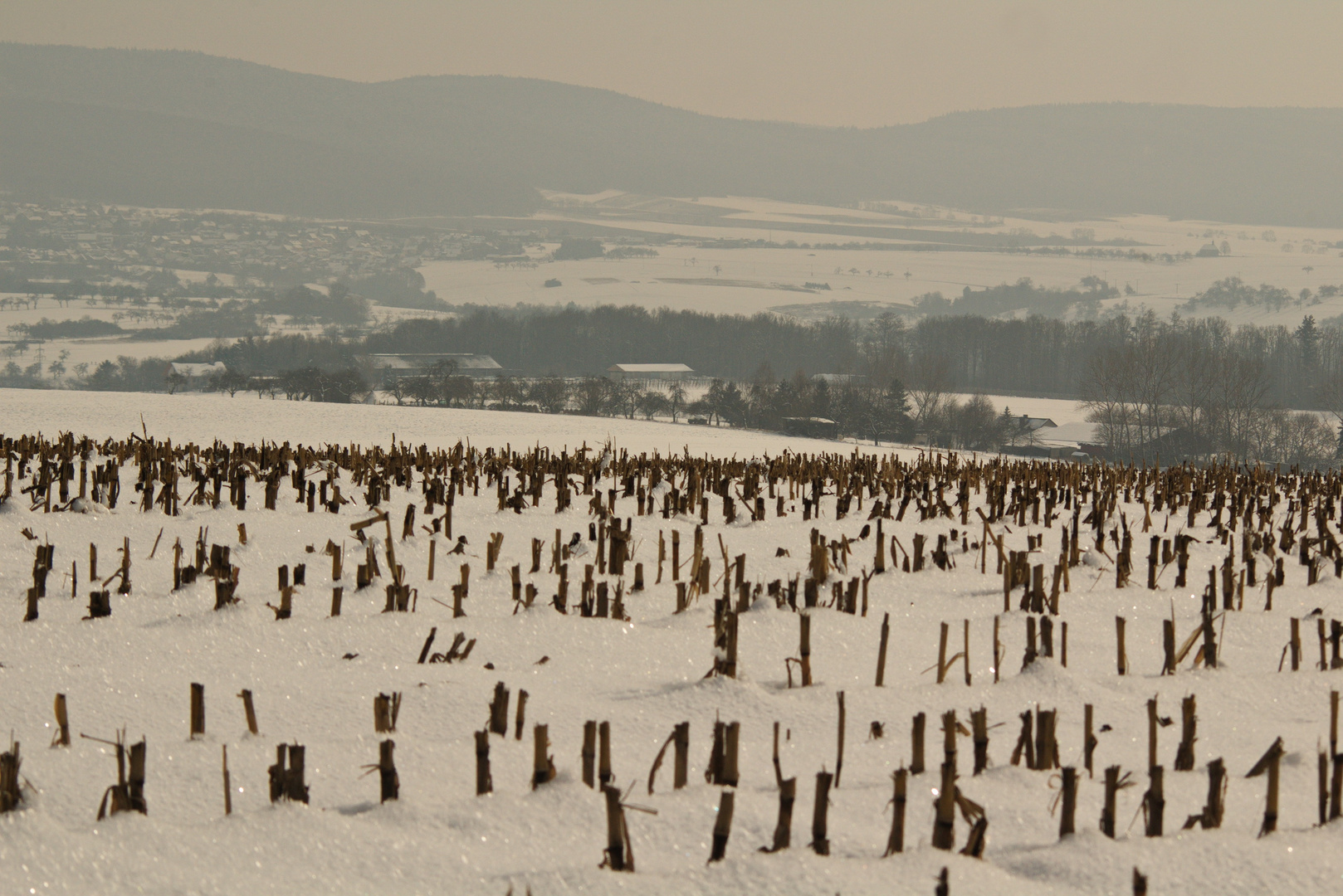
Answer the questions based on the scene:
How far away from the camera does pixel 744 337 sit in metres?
156

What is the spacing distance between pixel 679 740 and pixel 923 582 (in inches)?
166

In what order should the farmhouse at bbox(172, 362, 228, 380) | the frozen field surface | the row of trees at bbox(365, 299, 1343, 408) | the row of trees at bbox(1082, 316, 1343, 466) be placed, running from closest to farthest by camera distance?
the frozen field surface
the row of trees at bbox(1082, 316, 1343, 466)
the farmhouse at bbox(172, 362, 228, 380)
the row of trees at bbox(365, 299, 1343, 408)

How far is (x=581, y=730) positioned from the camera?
13.1 ft

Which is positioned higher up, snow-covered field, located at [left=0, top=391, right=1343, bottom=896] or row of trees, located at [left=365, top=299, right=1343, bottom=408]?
row of trees, located at [left=365, top=299, right=1343, bottom=408]

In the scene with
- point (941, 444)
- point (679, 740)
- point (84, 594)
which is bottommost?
point (941, 444)

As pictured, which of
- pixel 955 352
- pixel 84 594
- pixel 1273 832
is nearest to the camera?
pixel 1273 832

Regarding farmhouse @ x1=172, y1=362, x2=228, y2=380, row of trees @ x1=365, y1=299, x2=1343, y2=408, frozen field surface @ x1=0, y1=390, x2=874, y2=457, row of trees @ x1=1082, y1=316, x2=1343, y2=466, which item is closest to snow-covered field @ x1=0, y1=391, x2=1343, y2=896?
frozen field surface @ x1=0, y1=390, x2=874, y2=457

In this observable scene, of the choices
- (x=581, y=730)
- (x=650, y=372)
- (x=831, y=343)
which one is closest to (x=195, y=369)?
(x=650, y=372)

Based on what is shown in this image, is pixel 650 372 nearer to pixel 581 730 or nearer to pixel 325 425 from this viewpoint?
pixel 325 425

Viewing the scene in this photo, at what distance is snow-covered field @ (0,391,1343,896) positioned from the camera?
8.77ft

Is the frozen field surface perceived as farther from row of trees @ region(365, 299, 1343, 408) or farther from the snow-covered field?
row of trees @ region(365, 299, 1343, 408)

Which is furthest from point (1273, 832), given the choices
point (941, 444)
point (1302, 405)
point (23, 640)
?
point (1302, 405)

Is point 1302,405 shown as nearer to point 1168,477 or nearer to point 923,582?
point 1168,477

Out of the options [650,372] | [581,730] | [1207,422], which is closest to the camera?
[581,730]
